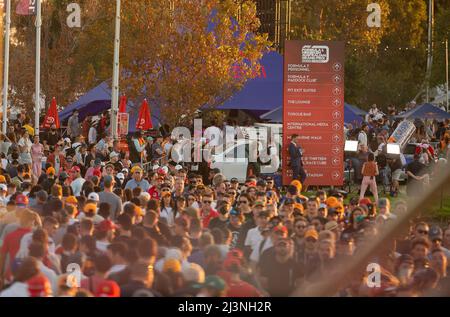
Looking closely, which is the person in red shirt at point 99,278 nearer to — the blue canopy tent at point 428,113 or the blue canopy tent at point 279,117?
the blue canopy tent at point 279,117

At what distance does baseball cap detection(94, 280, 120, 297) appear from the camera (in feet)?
32.9

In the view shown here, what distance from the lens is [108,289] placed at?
10094 millimetres

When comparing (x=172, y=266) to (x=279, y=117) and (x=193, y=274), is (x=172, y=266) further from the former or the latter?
(x=279, y=117)

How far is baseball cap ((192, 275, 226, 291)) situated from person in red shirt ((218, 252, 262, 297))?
0.25 ft

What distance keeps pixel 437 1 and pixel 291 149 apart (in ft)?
166

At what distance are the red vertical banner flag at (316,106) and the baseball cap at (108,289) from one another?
2192cm

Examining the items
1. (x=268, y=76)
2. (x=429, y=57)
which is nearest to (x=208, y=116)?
(x=268, y=76)

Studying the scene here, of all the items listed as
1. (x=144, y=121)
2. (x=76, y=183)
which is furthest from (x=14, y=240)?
(x=144, y=121)

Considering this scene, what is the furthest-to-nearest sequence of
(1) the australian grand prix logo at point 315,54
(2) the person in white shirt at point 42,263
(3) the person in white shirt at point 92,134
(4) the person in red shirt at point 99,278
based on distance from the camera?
(3) the person in white shirt at point 92,134
(1) the australian grand prix logo at point 315,54
(2) the person in white shirt at point 42,263
(4) the person in red shirt at point 99,278

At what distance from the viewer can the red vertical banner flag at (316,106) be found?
105 feet

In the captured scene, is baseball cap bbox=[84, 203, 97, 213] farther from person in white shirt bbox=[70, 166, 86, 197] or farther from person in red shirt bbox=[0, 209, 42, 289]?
person in white shirt bbox=[70, 166, 86, 197]

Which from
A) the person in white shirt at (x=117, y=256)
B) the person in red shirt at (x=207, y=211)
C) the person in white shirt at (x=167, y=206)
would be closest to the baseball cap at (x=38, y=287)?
the person in white shirt at (x=117, y=256)

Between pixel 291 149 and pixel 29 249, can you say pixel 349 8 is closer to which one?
pixel 291 149

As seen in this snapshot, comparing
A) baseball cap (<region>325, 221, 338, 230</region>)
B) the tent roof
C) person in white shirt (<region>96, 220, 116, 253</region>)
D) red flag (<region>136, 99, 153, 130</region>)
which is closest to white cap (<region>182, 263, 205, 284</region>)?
person in white shirt (<region>96, 220, 116, 253</region>)
